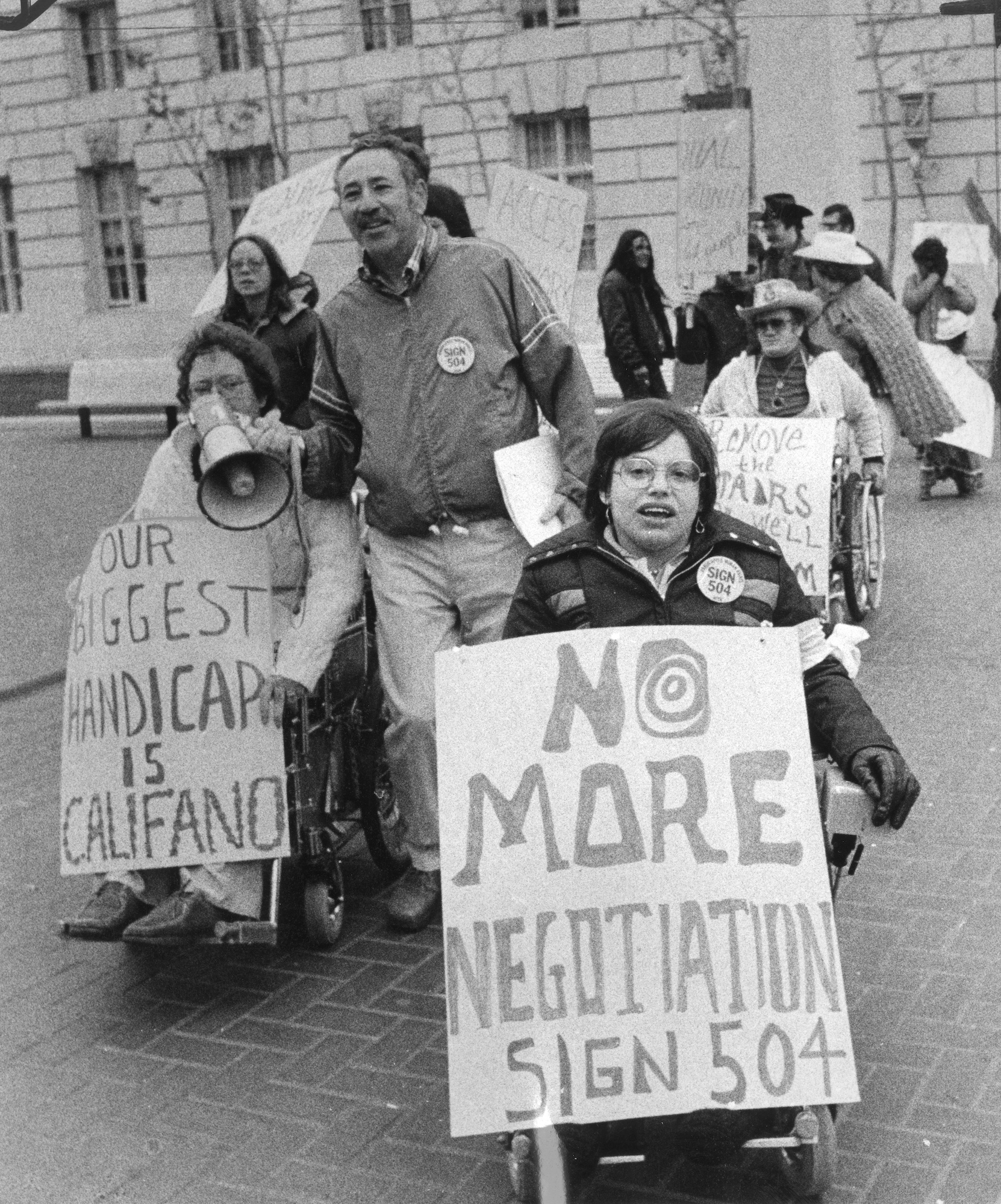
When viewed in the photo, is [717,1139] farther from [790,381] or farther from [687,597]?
[790,381]

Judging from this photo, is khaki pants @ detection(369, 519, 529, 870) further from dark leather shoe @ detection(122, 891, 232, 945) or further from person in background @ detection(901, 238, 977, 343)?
person in background @ detection(901, 238, 977, 343)

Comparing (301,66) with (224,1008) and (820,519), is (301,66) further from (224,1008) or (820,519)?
(224,1008)

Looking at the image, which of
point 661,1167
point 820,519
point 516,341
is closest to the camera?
point 661,1167

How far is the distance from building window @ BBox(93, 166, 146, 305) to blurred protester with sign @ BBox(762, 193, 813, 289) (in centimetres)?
1755

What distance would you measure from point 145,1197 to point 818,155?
31.2ft

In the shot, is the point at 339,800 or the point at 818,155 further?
the point at 818,155

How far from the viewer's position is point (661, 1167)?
11.3 ft

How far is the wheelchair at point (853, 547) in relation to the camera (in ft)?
26.0

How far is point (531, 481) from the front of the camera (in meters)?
4.62

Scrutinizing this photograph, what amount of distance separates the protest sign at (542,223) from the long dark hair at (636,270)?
155cm

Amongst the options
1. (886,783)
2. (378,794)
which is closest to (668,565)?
(886,783)

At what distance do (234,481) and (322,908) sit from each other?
1215mm

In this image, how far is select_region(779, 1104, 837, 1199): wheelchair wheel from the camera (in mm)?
3188

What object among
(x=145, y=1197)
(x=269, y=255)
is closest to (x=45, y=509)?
(x=269, y=255)
